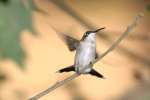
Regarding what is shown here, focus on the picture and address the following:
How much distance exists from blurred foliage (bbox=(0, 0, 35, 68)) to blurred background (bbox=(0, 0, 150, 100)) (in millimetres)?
1482

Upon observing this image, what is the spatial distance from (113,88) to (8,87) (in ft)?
2.09

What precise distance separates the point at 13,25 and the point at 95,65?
74.3 inches

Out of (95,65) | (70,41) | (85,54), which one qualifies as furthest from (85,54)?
(95,65)

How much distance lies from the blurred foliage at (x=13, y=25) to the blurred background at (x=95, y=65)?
4.86 feet

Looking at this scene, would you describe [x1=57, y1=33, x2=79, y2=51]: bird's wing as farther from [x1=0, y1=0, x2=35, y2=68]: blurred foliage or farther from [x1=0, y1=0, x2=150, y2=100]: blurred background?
[x1=0, y1=0, x2=150, y2=100]: blurred background

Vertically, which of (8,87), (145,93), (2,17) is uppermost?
(2,17)

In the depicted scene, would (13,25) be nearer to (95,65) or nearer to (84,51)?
(84,51)

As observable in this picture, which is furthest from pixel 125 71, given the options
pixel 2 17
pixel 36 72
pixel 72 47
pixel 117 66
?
pixel 2 17

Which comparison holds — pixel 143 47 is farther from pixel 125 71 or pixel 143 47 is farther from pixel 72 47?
pixel 72 47

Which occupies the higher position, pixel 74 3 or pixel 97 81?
pixel 74 3

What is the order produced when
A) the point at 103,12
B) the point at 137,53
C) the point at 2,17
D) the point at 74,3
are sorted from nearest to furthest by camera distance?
the point at 2,17 < the point at 74,3 < the point at 103,12 < the point at 137,53

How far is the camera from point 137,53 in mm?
2795

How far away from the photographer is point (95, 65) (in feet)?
8.57

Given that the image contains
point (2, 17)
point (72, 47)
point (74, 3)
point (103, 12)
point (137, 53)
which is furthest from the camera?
point (137, 53)
